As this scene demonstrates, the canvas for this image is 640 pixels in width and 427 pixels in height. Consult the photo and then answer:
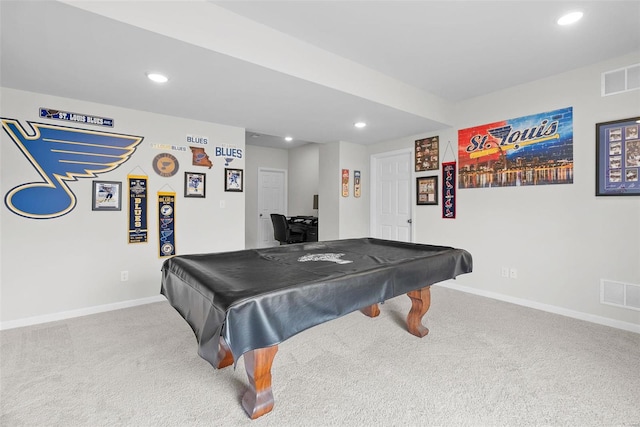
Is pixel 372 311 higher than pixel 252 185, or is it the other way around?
pixel 252 185

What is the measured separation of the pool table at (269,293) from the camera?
53.4 inches

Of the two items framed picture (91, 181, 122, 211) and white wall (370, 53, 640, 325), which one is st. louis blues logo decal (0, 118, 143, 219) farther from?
white wall (370, 53, 640, 325)

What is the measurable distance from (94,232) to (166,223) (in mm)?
702

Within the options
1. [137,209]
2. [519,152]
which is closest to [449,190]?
[519,152]

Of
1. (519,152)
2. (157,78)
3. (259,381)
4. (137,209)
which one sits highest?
(157,78)

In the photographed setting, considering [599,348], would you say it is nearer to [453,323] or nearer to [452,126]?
[453,323]

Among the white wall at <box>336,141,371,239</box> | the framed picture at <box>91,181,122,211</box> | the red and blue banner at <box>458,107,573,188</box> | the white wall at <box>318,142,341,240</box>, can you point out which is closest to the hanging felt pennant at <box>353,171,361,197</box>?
the white wall at <box>336,141,371,239</box>

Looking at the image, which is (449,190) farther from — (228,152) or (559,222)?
(228,152)

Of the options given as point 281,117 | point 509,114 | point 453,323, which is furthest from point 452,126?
point 453,323

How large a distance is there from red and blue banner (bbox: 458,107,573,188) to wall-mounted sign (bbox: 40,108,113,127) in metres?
4.30

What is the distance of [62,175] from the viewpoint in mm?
2977

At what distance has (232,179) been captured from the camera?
4.11 metres

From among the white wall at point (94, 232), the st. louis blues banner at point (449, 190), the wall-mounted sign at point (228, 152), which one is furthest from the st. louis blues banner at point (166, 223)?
the st. louis blues banner at point (449, 190)

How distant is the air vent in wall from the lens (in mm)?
2693
